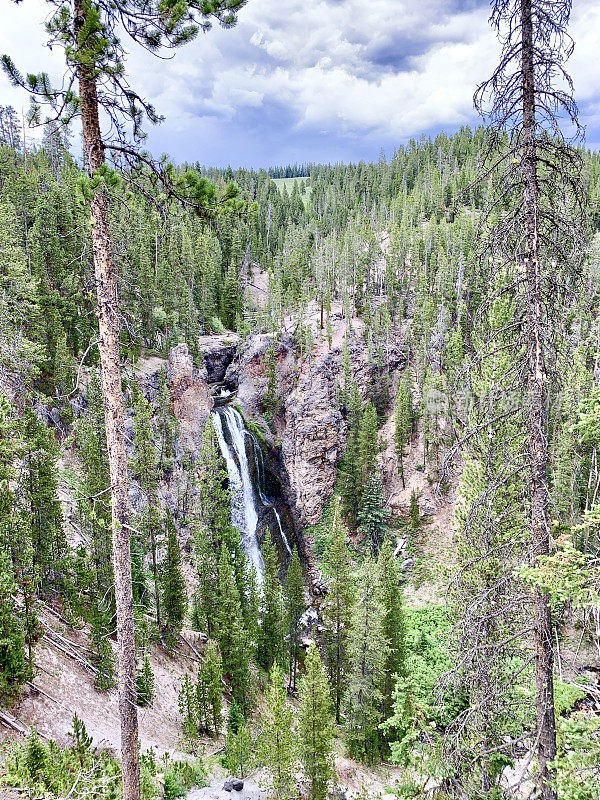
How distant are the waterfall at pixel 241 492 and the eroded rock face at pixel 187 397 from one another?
78.4 inches

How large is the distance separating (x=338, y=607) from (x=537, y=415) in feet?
74.0

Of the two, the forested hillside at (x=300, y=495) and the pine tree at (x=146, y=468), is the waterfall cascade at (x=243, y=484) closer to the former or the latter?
the forested hillside at (x=300, y=495)

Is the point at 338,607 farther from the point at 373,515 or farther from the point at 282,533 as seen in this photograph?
the point at 282,533

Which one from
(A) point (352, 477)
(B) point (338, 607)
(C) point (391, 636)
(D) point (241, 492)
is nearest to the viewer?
(C) point (391, 636)

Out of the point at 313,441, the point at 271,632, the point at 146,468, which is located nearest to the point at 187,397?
the point at 313,441

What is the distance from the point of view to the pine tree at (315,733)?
616 inches

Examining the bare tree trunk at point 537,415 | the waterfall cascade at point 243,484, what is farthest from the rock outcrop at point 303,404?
the bare tree trunk at point 537,415

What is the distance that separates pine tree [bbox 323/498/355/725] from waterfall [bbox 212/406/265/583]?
41.6ft

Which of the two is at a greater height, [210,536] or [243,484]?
[243,484]

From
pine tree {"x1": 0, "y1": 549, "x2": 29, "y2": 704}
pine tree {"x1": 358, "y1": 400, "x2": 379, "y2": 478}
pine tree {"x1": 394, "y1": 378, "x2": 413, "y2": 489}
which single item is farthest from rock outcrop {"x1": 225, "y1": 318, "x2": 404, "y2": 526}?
pine tree {"x1": 0, "y1": 549, "x2": 29, "y2": 704}

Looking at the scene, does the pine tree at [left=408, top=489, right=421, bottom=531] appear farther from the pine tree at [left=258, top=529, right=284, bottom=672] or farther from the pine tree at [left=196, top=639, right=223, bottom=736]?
the pine tree at [left=196, top=639, right=223, bottom=736]

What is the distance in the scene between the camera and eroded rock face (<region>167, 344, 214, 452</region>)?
144ft

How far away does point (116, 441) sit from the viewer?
21.9ft

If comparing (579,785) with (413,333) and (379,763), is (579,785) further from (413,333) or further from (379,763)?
(413,333)
